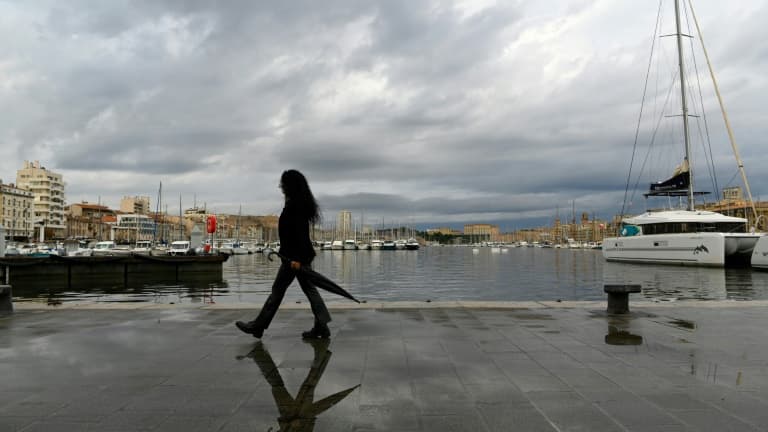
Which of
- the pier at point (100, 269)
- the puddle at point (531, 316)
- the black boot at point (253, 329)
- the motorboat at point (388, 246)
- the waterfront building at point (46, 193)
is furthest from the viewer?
the motorboat at point (388, 246)

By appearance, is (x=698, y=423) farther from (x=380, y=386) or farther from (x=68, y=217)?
(x=68, y=217)

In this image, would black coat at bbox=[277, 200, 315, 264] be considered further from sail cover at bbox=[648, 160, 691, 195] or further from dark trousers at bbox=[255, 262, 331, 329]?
sail cover at bbox=[648, 160, 691, 195]

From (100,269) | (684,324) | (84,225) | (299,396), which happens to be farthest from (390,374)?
(84,225)

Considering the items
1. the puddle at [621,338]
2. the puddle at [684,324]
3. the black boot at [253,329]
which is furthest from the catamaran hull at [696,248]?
the black boot at [253,329]

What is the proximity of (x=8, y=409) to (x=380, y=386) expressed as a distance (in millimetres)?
3205

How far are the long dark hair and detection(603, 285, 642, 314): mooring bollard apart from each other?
606 cm

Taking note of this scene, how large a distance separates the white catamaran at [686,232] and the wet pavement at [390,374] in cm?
4319

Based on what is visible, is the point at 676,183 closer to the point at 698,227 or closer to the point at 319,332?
the point at 698,227

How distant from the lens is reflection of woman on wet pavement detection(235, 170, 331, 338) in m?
7.34

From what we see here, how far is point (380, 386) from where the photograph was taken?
16.3 ft

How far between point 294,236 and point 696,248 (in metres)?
49.4

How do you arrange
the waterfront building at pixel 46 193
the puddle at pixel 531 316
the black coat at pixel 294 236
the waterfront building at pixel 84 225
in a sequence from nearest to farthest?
the black coat at pixel 294 236, the puddle at pixel 531 316, the waterfront building at pixel 46 193, the waterfront building at pixel 84 225

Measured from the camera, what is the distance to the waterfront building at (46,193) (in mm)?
152125

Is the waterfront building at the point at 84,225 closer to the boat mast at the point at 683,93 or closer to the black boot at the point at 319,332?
the boat mast at the point at 683,93
